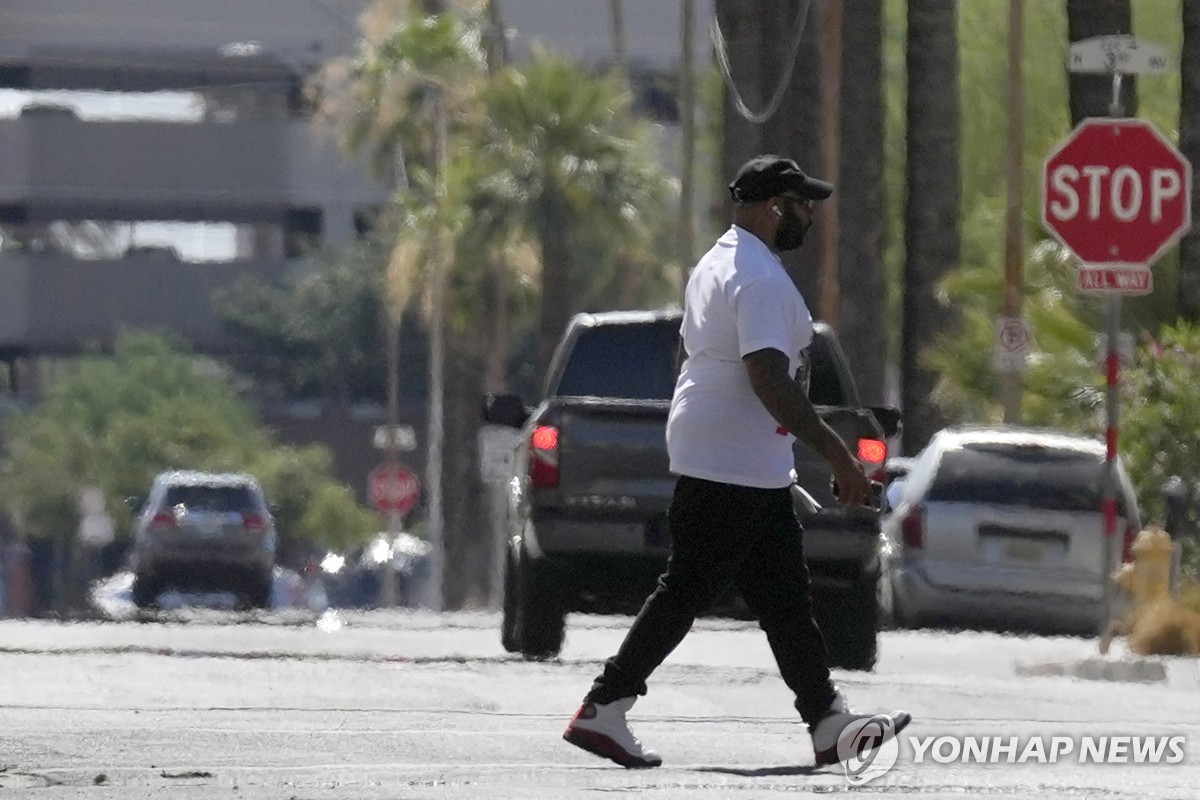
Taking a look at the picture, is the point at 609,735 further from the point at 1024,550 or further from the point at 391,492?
the point at 391,492

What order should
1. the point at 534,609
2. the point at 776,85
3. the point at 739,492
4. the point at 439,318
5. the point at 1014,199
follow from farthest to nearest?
the point at 439,318 → the point at 776,85 → the point at 1014,199 → the point at 534,609 → the point at 739,492

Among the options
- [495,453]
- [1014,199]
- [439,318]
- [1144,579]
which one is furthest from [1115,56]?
[439,318]

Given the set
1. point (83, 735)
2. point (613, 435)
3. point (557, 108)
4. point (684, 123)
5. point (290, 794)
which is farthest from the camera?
point (557, 108)

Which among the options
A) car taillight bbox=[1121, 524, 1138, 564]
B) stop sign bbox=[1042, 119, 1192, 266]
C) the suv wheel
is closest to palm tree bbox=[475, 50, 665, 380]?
car taillight bbox=[1121, 524, 1138, 564]

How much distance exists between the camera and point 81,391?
7762 centimetres

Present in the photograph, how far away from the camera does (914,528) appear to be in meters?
22.2

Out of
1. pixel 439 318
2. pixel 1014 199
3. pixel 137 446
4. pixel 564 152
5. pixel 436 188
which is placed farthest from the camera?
pixel 137 446

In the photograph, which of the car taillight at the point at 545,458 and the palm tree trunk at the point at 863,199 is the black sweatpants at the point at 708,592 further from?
the palm tree trunk at the point at 863,199

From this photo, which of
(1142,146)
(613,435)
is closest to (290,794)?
(613,435)

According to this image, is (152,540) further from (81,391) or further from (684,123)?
(81,391)

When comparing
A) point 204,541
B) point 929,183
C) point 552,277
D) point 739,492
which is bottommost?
point 204,541

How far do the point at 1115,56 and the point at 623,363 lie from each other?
341cm

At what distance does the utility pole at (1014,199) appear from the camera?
2969cm

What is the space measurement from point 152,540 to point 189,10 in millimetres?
55098
